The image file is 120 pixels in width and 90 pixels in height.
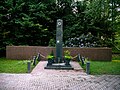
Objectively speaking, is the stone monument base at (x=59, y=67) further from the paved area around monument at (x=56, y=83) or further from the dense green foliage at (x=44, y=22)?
the dense green foliage at (x=44, y=22)

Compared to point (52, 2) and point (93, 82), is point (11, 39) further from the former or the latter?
point (93, 82)

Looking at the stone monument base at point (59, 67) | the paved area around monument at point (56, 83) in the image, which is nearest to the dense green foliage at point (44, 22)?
the stone monument base at point (59, 67)

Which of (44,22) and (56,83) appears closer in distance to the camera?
(56,83)

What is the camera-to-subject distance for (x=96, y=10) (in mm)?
17734

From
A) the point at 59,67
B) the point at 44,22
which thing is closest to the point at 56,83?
the point at 59,67

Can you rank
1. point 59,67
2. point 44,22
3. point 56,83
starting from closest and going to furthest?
point 56,83
point 59,67
point 44,22

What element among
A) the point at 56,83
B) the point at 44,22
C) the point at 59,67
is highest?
the point at 44,22

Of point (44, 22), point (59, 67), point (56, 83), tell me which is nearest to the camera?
point (56, 83)

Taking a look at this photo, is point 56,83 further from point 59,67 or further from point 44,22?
point 44,22

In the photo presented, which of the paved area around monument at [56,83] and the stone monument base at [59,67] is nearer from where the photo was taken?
the paved area around monument at [56,83]

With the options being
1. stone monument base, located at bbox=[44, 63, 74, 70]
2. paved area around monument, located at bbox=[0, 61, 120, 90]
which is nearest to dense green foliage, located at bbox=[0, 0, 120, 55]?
stone monument base, located at bbox=[44, 63, 74, 70]

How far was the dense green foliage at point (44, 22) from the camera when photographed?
74.6ft

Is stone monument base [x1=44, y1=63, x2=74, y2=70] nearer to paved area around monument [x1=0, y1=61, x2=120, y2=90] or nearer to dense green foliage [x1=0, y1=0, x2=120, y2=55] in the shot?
paved area around monument [x1=0, y1=61, x2=120, y2=90]

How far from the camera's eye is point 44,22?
2458 centimetres
